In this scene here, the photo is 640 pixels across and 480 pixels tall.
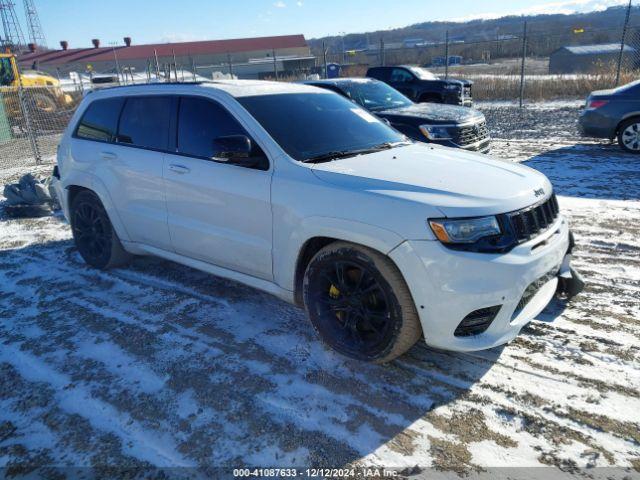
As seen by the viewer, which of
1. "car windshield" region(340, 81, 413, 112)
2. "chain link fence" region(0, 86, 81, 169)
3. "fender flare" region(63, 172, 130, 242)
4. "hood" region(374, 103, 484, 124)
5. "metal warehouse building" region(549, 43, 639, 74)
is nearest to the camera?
"fender flare" region(63, 172, 130, 242)

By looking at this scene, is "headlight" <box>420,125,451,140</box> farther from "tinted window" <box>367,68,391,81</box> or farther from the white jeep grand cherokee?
"tinted window" <box>367,68,391,81</box>

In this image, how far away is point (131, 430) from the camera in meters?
2.71

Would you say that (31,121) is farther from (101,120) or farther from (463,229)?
(463,229)

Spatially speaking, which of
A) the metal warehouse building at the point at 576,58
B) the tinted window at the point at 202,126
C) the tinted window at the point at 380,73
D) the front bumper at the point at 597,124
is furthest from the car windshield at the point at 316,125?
the metal warehouse building at the point at 576,58

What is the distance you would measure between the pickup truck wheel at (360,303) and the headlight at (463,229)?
37cm

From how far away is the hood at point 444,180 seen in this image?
2.81 m

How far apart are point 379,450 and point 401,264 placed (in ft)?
3.36

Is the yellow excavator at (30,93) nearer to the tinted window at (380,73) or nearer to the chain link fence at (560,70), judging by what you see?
the tinted window at (380,73)

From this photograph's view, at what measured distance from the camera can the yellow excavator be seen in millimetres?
16278

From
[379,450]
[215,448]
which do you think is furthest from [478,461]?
[215,448]

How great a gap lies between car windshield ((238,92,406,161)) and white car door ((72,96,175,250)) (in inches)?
38.8

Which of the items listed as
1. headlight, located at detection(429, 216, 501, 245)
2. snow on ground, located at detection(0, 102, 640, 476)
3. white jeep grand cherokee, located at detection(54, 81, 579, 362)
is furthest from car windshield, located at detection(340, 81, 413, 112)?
headlight, located at detection(429, 216, 501, 245)

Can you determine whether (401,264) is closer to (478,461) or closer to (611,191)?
(478,461)

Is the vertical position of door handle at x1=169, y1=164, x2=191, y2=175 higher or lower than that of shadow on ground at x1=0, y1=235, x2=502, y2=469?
higher
